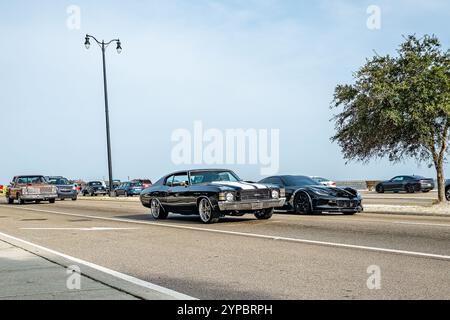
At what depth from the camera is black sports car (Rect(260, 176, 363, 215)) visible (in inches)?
680

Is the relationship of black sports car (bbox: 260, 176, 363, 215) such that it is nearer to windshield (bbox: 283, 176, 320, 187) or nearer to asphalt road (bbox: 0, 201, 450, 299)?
windshield (bbox: 283, 176, 320, 187)

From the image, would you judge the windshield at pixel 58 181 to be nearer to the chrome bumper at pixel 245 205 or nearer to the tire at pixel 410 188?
the tire at pixel 410 188

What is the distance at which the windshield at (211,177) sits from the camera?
15.4 m

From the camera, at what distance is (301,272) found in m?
7.17

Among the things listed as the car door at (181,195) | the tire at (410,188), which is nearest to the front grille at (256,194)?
the car door at (181,195)

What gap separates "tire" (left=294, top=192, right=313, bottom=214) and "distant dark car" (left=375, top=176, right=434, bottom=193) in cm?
2775

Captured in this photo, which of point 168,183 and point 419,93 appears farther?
point 419,93

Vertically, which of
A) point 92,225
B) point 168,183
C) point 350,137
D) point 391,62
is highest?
point 391,62

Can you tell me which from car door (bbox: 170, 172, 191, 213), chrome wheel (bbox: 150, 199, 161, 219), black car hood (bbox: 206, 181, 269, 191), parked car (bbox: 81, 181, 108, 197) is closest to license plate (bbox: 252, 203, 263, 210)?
black car hood (bbox: 206, 181, 269, 191)

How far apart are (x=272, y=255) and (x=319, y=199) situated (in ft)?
29.1

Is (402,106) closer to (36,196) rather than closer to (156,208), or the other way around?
(156,208)

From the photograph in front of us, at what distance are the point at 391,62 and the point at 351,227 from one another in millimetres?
11195
